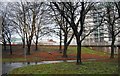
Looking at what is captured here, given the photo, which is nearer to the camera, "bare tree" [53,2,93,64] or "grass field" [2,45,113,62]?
"bare tree" [53,2,93,64]

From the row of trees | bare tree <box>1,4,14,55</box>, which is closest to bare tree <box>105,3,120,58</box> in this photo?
the row of trees

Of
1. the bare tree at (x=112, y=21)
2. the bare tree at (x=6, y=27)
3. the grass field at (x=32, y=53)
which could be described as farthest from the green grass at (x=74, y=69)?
the bare tree at (x=6, y=27)

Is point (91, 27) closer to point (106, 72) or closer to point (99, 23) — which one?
point (99, 23)

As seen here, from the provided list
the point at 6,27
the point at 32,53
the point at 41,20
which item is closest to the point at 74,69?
the point at 32,53

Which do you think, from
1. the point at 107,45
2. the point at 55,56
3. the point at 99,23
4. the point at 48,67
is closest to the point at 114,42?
the point at 107,45

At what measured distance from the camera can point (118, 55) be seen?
213 inches

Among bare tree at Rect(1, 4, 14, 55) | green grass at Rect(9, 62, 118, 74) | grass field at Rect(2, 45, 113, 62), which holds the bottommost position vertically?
green grass at Rect(9, 62, 118, 74)

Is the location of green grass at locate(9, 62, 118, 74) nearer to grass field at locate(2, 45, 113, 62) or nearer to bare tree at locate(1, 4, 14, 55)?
grass field at locate(2, 45, 113, 62)

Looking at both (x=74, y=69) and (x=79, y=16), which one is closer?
(x=74, y=69)

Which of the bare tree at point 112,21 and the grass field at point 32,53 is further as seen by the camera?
the bare tree at point 112,21

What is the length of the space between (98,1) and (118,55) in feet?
5.15

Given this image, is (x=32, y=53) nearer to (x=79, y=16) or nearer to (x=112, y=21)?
(x=79, y=16)

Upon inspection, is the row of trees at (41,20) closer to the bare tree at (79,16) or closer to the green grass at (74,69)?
the bare tree at (79,16)

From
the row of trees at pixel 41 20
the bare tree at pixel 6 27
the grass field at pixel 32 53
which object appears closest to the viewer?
the grass field at pixel 32 53
